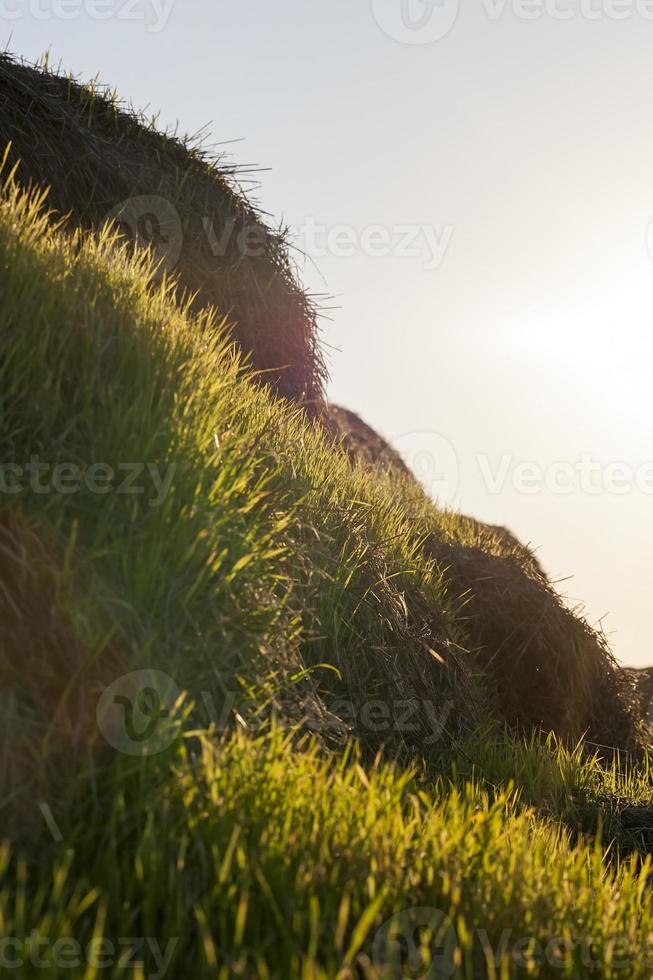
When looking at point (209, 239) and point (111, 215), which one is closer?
point (111, 215)

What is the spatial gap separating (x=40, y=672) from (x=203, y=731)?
44 cm

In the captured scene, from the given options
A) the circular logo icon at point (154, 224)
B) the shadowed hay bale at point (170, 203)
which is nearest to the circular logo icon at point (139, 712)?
the shadowed hay bale at point (170, 203)

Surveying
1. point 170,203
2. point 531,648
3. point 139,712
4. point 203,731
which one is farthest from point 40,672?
point 170,203

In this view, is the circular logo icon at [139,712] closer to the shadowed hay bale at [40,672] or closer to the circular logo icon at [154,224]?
the shadowed hay bale at [40,672]

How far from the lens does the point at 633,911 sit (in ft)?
8.01

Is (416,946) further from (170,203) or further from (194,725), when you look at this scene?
(170,203)

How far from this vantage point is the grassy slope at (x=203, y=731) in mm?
1903

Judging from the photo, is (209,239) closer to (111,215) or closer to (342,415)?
(111,215)

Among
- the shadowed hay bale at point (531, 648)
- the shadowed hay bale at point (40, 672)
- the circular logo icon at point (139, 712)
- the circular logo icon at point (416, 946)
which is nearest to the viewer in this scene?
the circular logo icon at point (416, 946)

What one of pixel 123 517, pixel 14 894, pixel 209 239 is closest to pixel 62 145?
pixel 209 239

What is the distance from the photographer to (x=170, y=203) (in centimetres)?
697

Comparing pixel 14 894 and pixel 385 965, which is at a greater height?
pixel 385 965

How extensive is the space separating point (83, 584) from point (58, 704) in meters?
0.35

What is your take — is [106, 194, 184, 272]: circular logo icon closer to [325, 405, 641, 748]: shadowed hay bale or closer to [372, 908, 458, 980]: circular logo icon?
[325, 405, 641, 748]: shadowed hay bale
